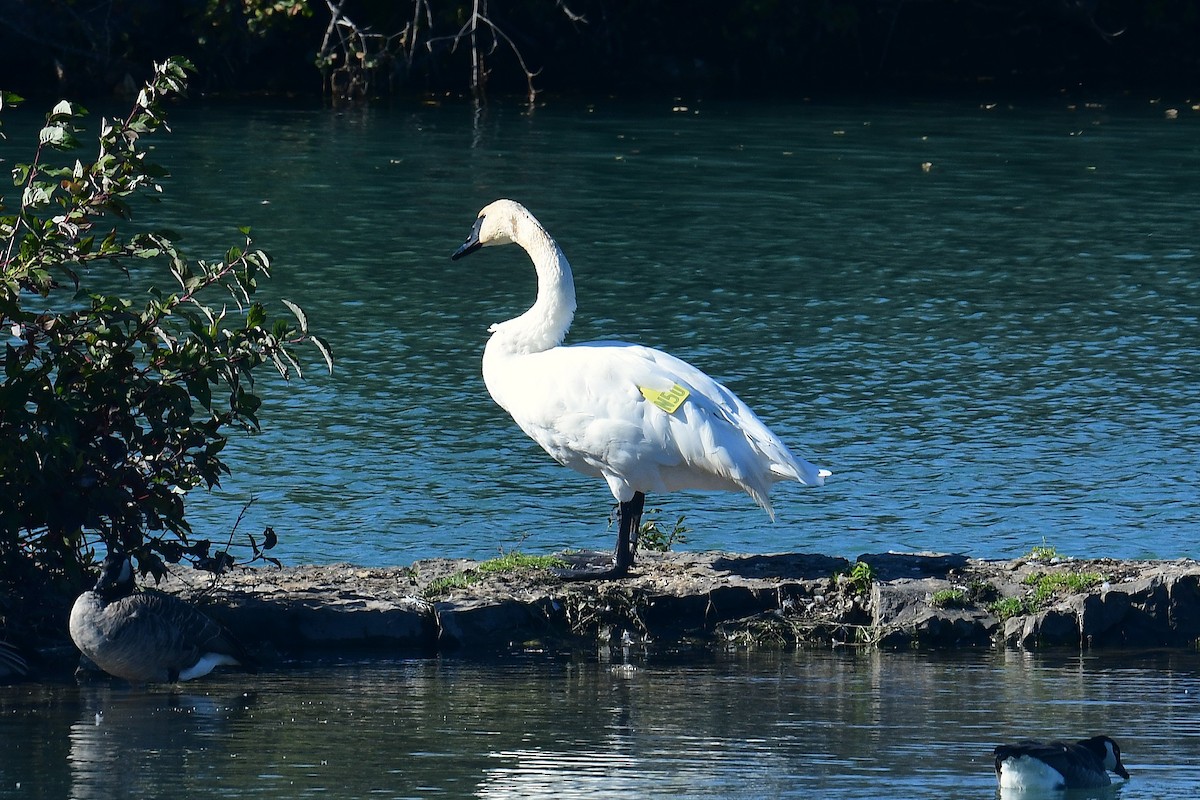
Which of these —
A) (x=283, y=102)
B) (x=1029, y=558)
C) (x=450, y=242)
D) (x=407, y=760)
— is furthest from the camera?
(x=283, y=102)

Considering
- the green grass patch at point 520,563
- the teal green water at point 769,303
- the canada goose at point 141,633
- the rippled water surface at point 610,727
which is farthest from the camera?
the teal green water at point 769,303

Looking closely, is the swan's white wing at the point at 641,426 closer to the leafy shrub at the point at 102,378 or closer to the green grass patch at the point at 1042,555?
the green grass patch at the point at 1042,555

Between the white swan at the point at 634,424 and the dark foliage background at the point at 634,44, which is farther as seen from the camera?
the dark foliage background at the point at 634,44

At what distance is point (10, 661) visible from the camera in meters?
6.78

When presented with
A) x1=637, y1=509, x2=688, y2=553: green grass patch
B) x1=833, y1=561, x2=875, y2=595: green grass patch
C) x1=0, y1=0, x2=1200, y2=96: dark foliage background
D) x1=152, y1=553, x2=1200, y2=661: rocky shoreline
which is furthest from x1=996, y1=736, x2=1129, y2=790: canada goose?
x1=0, y1=0, x2=1200, y2=96: dark foliage background

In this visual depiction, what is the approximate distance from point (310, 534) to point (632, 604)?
243 centimetres

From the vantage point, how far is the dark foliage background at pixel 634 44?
2905 cm

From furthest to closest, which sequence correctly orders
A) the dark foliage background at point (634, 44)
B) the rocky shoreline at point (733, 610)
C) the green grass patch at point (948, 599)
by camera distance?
the dark foliage background at point (634, 44) → the green grass patch at point (948, 599) → the rocky shoreline at point (733, 610)

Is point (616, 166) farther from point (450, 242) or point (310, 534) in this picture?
point (310, 534)

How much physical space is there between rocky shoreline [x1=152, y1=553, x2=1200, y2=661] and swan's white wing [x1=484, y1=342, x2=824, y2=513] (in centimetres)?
43

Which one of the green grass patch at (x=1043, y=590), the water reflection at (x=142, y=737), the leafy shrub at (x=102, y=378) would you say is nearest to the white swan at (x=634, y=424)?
the green grass patch at (x=1043, y=590)

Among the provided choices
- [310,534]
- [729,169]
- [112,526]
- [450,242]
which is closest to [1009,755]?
[112,526]

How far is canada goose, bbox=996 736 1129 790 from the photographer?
529 centimetres

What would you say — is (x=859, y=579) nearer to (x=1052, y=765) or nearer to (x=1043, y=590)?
(x=1043, y=590)
